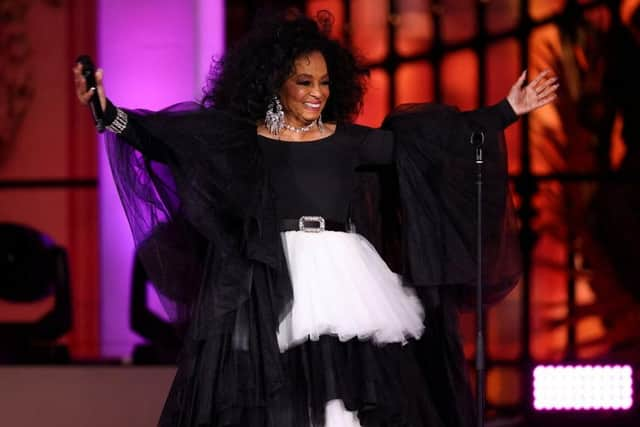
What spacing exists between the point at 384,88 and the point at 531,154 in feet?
3.25

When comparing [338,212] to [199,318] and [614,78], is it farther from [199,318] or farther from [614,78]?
[614,78]

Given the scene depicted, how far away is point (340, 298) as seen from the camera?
3402 millimetres

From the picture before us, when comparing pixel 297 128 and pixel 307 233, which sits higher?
pixel 297 128

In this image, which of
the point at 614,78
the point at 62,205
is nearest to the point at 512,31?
the point at 614,78

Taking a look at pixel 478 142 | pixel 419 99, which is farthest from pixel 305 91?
pixel 419 99

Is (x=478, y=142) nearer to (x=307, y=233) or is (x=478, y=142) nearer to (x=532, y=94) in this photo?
(x=532, y=94)

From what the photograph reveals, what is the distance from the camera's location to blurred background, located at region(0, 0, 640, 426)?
6.41 meters

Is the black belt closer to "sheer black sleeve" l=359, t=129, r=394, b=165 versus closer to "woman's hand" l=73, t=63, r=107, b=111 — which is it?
"sheer black sleeve" l=359, t=129, r=394, b=165

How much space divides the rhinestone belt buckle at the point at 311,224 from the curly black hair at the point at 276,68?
0.40m

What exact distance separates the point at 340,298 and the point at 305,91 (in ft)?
A: 2.18

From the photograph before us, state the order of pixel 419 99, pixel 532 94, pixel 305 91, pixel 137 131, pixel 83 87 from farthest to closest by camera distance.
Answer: pixel 419 99, pixel 532 94, pixel 305 91, pixel 137 131, pixel 83 87

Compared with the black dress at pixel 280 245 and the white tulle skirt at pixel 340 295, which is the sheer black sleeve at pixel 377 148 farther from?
the white tulle skirt at pixel 340 295

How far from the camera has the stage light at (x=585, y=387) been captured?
4.38 meters

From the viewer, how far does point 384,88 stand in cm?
721
